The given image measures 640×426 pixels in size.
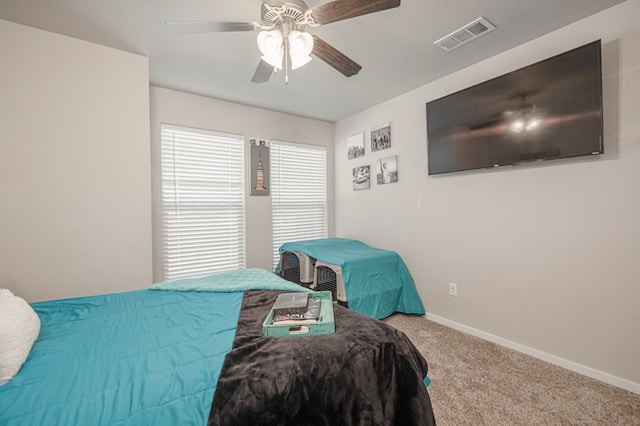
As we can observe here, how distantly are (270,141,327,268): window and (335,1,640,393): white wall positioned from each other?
1.31 meters

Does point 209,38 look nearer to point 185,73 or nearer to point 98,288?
point 185,73

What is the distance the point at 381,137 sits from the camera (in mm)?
3432

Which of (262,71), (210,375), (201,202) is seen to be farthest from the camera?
(201,202)

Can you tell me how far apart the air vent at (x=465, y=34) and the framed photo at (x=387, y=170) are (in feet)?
4.19

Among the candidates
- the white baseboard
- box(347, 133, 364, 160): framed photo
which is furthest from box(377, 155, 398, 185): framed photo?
the white baseboard

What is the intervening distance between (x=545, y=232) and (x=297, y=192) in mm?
2804

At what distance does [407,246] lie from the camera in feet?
10.4

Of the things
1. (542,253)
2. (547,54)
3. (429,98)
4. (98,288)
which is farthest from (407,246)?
(98,288)

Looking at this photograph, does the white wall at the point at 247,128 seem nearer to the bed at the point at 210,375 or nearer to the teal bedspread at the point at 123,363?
the teal bedspread at the point at 123,363

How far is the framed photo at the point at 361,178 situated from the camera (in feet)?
12.0

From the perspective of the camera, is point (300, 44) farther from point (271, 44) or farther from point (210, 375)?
point (210, 375)

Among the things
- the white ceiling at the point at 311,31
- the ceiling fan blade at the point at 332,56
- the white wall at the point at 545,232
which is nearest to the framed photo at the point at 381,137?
the white wall at the point at 545,232

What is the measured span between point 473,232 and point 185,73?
3.17 metres

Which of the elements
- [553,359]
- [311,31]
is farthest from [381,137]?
[553,359]
